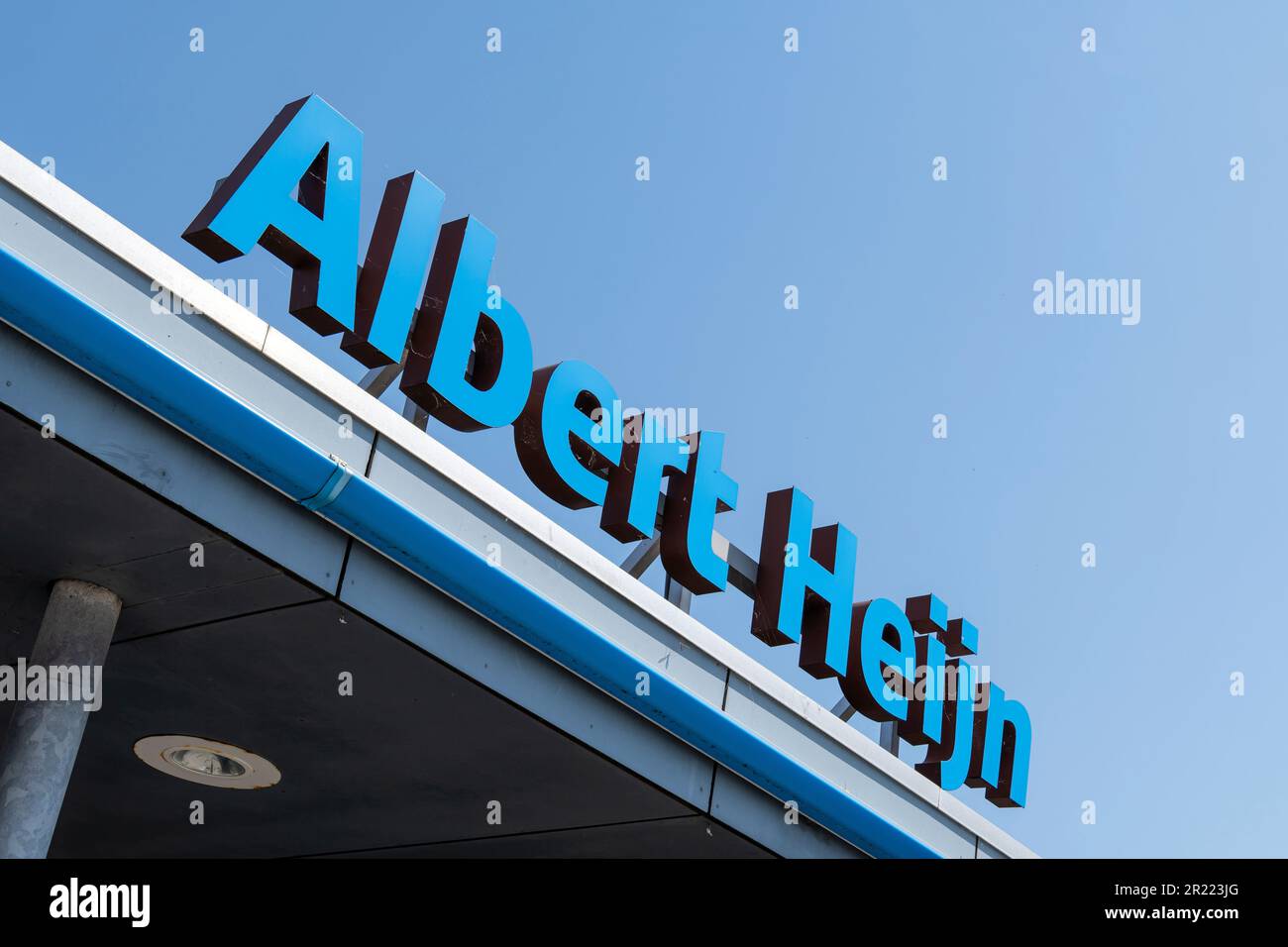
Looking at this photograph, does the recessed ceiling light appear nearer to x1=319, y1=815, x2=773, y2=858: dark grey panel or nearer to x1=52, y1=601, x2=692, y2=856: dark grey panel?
x1=52, y1=601, x2=692, y2=856: dark grey panel

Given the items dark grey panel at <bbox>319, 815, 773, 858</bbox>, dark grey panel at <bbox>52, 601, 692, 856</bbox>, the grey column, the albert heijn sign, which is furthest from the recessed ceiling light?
the albert heijn sign

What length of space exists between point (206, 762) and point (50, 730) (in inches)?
97.7

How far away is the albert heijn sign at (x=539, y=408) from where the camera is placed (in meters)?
8.61

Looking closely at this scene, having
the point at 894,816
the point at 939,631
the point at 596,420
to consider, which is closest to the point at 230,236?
the point at 596,420

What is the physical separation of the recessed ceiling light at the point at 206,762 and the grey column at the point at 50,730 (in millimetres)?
1926

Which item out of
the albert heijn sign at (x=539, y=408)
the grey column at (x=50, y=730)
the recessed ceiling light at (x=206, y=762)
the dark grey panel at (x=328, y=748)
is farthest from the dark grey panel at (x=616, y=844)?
the grey column at (x=50, y=730)

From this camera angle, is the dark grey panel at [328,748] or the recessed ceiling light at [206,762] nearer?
the dark grey panel at [328,748]

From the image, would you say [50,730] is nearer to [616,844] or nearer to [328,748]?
[328,748]

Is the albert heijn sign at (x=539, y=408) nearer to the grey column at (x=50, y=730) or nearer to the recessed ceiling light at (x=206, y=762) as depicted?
the grey column at (x=50, y=730)

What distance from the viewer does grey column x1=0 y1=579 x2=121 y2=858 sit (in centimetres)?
764

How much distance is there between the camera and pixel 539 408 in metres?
10.2
